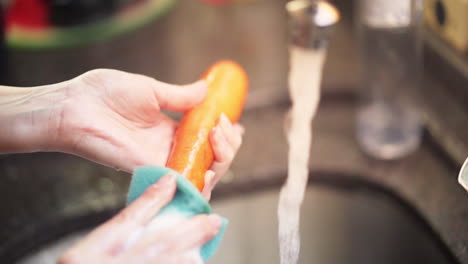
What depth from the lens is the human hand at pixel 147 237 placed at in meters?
0.46

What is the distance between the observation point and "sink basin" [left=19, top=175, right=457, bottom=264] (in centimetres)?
80

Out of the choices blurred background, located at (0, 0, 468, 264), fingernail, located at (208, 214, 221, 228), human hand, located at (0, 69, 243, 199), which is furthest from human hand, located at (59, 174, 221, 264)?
blurred background, located at (0, 0, 468, 264)

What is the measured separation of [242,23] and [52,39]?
15.6 inches

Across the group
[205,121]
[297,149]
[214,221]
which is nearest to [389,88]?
[297,149]

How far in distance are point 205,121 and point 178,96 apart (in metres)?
0.04

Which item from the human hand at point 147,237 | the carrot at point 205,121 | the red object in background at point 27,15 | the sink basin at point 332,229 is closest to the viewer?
the human hand at point 147,237

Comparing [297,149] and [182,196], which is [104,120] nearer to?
[182,196]

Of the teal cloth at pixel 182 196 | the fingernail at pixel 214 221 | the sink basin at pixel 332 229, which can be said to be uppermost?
the teal cloth at pixel 182 196

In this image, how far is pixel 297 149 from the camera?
2.37ft

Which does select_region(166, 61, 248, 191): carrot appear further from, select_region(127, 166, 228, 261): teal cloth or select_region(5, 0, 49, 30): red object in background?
select_region(5, 0, 49, 30): red object in background

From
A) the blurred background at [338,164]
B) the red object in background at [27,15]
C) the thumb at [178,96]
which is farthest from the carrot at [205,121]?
the red object in background at [27,15]

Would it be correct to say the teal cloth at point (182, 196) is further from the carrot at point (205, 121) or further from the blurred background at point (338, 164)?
the blurred background at point (338, 164)

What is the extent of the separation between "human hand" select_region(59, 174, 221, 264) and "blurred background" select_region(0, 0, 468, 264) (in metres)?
0.26

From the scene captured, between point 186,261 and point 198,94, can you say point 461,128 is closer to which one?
point 198,94
